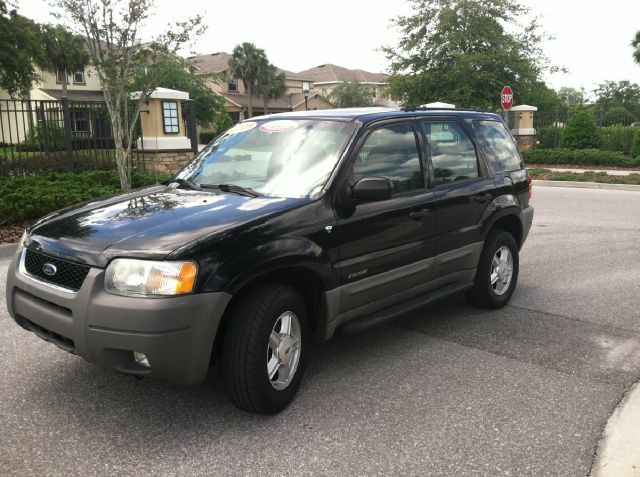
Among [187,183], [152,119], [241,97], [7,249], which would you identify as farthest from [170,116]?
[241,97]

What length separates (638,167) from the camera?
21047 millimetres

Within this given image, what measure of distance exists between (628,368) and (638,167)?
19448mm

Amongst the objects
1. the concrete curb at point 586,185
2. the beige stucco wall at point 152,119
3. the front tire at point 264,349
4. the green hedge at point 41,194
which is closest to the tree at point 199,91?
the beige stucco wall at point 152,119

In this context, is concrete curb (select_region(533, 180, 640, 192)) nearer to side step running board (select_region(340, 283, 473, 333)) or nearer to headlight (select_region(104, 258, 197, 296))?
side step running board (select_region(340, 283, 473, 333))

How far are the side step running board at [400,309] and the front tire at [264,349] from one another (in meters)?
0.52

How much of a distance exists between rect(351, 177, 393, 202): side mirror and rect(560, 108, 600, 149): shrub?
23.6 m

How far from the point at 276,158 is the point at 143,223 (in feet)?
3.98

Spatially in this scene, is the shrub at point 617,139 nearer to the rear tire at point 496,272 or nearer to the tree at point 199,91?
the rear tire at point 496,272

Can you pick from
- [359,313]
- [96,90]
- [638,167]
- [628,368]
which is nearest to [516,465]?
[359,313]

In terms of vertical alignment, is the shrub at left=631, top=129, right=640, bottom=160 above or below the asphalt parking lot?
above

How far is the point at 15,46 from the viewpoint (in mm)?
23062

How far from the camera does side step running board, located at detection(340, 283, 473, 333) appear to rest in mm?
4047

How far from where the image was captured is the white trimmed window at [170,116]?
1516 centimetres

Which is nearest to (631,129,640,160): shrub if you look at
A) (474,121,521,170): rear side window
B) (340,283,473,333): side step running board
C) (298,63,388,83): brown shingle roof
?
(474,121,521,170): rear side window
